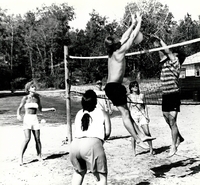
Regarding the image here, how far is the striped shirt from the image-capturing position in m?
6.17

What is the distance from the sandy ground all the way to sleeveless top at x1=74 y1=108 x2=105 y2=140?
6.37ft

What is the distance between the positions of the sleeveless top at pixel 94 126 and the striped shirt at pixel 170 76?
2.08 metres

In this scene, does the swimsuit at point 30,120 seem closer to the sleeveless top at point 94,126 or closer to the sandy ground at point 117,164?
the sandy ground at point 117,164

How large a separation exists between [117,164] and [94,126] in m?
3.18

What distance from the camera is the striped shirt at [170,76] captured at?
20.2 feet

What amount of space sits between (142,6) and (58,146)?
3951cm

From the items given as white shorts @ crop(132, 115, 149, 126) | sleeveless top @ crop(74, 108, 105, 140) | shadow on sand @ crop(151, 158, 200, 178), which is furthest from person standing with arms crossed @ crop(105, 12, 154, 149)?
white shorts @ crop(132, 115, 149, 126)

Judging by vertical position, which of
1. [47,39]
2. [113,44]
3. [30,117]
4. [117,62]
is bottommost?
[30,117]

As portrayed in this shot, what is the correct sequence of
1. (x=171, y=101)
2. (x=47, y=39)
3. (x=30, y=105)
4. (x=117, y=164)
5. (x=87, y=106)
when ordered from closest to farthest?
1. (x=87, y=106)
2. (x=171, y=101)
3. (x=117, y=164)
4. (x=30, y=105)
5. (x=47, y=39)

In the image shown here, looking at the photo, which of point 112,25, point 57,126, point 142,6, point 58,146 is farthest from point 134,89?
point 112,25

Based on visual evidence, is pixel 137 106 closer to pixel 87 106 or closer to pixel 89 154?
pixel 87 106

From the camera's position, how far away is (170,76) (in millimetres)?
6266

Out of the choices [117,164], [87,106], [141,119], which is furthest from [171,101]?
[87,106]

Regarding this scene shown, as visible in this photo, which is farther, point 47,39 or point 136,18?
point 47,39
